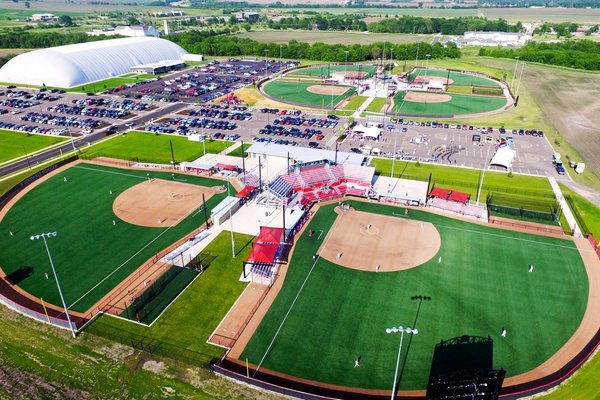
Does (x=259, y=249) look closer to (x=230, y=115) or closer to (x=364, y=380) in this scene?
(x=364, y=380)

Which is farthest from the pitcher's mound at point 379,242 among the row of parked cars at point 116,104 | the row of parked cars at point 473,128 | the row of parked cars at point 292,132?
the row of parked cars at point 116,104

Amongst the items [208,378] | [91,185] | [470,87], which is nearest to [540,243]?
[208,378]

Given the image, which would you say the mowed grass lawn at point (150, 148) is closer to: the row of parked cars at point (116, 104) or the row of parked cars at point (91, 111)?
the row of parked cars at point (91, 111)

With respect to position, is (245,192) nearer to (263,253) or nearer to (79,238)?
(263,253)

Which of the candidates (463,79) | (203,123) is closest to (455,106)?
(463,79)

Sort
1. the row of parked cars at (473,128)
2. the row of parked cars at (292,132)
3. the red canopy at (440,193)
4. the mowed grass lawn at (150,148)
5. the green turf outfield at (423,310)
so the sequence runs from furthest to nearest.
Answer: the row of parked cars at (473,128), the row of parked cars at (292,132), the mowed grass lawn at (150,148), the red canopy at (440,193), the green turf outfield at (423,310)

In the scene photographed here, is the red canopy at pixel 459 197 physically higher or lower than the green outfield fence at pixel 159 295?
higher

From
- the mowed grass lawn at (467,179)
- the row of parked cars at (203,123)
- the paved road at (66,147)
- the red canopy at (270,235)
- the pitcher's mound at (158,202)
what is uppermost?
the red canopy at (270,235)
